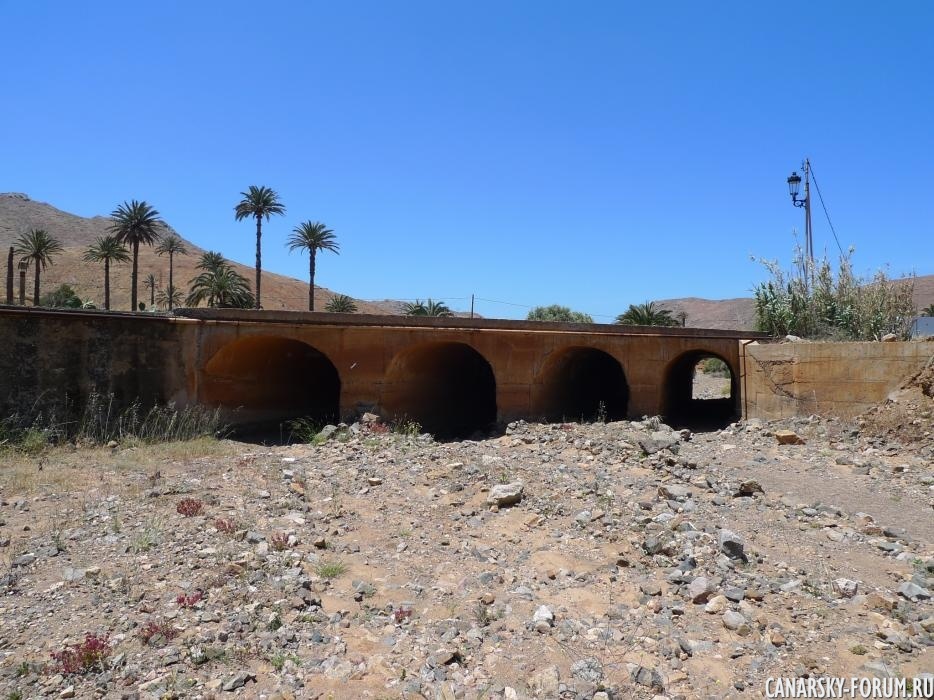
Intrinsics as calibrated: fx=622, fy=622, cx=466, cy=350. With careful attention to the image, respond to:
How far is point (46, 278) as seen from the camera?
54.0m

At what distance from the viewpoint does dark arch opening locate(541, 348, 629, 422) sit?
1464cm

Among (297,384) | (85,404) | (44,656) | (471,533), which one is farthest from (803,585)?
(297,384)

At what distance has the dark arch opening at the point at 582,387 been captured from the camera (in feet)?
48.0

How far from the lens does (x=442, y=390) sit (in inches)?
651

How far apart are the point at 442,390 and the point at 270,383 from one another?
4389mm

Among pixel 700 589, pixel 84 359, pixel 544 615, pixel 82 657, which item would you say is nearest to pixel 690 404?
pixel 700 589

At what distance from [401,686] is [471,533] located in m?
2.94

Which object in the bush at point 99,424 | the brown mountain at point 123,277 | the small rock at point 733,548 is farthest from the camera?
the brown mountain at point 123,277

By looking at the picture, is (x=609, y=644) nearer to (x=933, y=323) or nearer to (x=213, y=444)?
(x=213, y=444)

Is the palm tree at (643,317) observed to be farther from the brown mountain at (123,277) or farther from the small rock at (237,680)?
the brown mountain at (123,277)

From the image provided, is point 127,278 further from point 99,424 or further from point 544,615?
point 544,615

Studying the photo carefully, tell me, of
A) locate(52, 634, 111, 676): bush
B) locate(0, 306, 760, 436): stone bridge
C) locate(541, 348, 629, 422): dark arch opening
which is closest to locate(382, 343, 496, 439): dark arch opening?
locate(0, 306, 760, 436): stone bridge

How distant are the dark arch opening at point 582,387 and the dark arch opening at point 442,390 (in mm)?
1997

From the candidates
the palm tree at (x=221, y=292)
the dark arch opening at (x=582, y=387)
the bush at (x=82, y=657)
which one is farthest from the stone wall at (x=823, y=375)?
the palm tree at (x=221, y=292)
